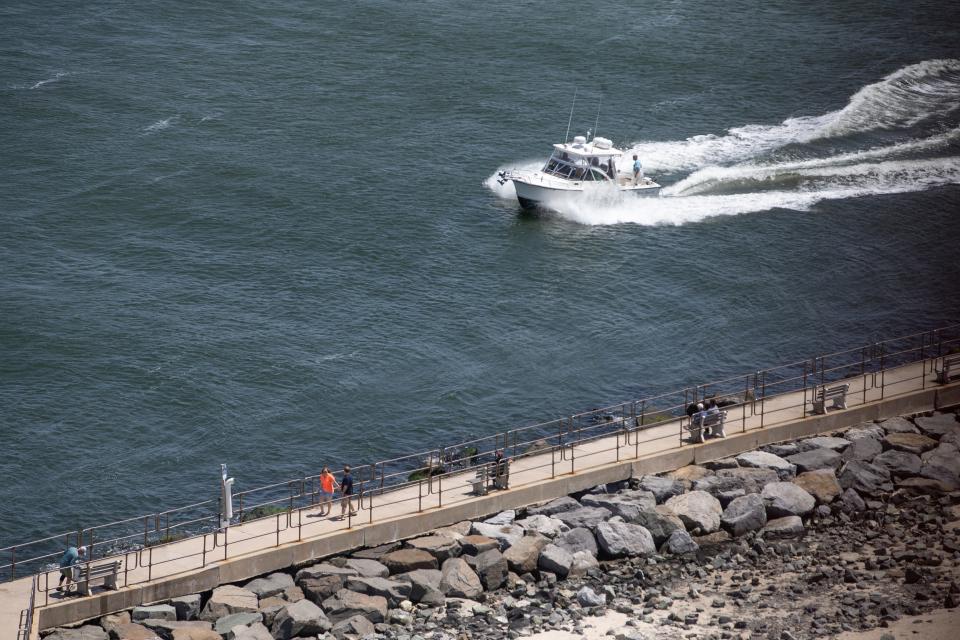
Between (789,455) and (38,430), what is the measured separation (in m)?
27.9

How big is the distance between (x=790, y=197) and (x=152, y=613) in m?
52.1

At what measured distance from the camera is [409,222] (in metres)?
76.3

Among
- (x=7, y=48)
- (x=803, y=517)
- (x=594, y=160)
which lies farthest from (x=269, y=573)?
(x=7, y=48)

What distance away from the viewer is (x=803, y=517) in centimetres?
4684

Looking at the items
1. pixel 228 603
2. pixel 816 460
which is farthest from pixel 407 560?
pixel 816 460

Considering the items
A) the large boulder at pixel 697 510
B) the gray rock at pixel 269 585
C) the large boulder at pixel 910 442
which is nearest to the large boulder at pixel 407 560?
the gray rock at pixel 269 585

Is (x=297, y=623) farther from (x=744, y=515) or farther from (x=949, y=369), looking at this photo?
(x=949, y=369)

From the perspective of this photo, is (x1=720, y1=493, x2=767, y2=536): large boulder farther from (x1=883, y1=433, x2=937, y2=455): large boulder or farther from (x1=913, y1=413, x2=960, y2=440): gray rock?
(x1=913, y1=413, x2=960, y2=440): gray rock

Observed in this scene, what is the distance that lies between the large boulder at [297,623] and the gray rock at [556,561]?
6.99 m

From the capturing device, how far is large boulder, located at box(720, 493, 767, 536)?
151ft

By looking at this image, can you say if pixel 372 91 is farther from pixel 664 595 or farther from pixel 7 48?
pixel 664 595

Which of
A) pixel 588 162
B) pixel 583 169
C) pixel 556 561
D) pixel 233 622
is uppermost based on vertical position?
pixel 588 162

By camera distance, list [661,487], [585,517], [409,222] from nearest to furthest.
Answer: [585,517] → [661,487] → [409,222]

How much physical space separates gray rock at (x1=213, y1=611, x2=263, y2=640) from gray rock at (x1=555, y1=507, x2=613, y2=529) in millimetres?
10348
